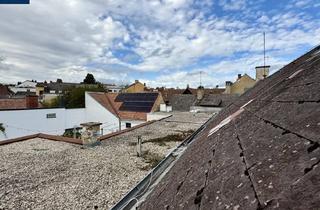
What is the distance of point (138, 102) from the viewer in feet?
103

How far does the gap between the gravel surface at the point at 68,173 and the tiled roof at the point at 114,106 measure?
16.7 metres

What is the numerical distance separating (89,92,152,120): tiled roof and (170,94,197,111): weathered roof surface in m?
6.90

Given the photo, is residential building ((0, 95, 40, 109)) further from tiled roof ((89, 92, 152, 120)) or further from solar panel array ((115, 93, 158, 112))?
solar panel array ((115, 93, 158, 112))

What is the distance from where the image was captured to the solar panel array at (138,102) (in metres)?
30.2

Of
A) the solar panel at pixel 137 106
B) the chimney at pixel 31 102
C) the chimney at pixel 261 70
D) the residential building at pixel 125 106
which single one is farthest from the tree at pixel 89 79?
the chimney at pixel 261 70

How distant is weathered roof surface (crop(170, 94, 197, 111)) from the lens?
3412 cm

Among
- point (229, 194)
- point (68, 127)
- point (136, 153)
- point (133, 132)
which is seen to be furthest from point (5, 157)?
point (68, 127)

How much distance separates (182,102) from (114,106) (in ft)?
31.0

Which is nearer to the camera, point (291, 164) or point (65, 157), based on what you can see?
point (291, 164)

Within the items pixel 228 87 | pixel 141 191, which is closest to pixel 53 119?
pixel 141 191

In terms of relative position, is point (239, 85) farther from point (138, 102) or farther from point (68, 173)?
point (68, 173)

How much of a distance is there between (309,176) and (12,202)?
23.2ft

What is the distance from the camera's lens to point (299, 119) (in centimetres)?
130

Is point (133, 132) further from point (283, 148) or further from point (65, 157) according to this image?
point (283, 148)
